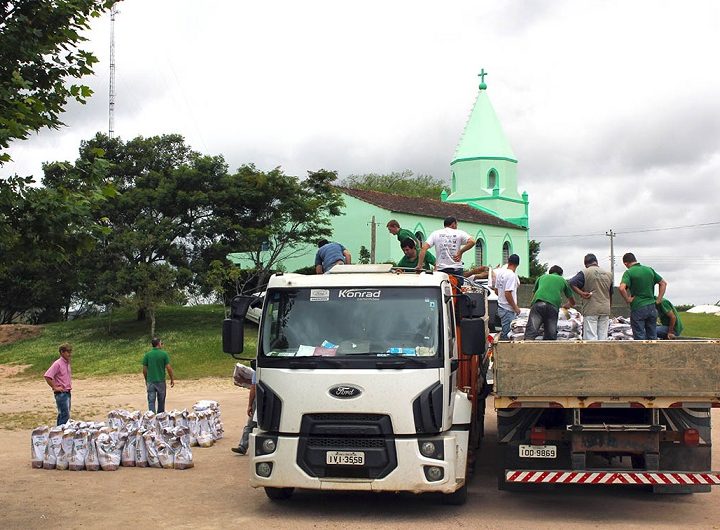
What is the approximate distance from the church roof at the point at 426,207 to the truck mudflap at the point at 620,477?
41208mm

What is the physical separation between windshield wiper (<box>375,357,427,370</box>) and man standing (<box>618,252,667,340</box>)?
4.47 meters

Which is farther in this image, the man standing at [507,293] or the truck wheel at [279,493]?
the man standing at [507,293]

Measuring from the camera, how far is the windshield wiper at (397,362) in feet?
31.0

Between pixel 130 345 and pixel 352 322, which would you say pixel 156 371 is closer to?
pixel 352 322

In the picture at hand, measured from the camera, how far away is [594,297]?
1295 centimetres

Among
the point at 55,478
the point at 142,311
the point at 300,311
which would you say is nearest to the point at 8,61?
the point at 300,311

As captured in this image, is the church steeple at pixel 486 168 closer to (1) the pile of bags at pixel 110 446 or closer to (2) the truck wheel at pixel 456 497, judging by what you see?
(1) the pile of bags at pixel 110 446

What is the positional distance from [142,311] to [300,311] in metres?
37.6

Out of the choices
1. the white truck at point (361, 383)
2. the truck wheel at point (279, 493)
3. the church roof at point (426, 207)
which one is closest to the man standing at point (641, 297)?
the white truck at point (361, 383)

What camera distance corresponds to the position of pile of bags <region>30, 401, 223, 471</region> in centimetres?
1308

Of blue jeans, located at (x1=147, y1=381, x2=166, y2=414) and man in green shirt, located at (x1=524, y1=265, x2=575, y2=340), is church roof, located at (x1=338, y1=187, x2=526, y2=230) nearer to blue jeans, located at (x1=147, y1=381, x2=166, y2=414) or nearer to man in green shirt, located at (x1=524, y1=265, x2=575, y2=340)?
blue jeans, located at (x1=147, y1=381, x2=166, y2=414)

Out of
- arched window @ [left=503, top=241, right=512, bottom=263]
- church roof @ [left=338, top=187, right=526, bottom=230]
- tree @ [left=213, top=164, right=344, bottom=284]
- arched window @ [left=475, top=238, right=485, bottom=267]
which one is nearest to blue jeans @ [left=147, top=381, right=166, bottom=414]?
tree @ [left=213, top=164, right=344, bottom=284]

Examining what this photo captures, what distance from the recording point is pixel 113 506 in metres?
10.4

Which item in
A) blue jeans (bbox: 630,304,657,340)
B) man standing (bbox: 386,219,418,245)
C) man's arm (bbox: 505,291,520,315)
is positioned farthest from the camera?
man's arm (bbox: 505,291,520,315)
